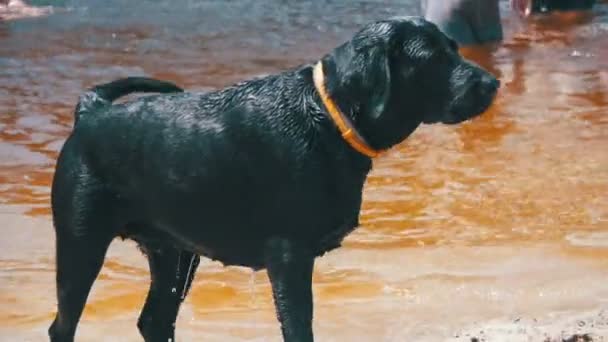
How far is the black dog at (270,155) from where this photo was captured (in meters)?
3.71

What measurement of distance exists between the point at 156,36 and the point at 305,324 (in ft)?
41.0

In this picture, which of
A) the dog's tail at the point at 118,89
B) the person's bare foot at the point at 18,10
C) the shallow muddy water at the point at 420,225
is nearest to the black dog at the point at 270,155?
the dog's tail at the point at 118,89

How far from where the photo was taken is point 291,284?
3.76m

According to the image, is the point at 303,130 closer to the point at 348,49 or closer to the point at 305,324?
Answer: the point at 348,49

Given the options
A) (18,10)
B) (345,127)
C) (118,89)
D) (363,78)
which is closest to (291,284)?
(345,127)

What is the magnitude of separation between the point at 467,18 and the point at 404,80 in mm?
10875

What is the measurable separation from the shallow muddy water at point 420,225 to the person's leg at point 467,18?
47cm

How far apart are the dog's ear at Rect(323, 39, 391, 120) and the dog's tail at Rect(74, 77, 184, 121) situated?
0.99 m

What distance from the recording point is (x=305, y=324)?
381cm

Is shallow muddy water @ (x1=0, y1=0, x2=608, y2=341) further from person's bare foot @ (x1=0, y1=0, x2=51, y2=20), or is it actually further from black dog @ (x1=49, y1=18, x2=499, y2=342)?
person's bare foot @ (x1=0, y1=0, x2=51, y2=20)

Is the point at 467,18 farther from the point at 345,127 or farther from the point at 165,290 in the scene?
the point at 345,127

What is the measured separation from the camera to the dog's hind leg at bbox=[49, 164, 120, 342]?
161 inches

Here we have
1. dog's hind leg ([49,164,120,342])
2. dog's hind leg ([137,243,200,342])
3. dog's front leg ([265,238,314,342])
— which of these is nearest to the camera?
dog's front leg ([265,238,314,342])

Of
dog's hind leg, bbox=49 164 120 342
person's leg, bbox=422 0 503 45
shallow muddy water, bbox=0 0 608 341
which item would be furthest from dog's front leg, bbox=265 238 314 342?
person's leg, bbox=422 0 503 45
